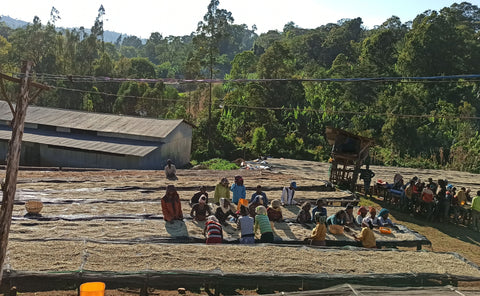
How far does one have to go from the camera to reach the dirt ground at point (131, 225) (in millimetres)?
8375

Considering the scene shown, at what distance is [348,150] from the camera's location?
59.2ft

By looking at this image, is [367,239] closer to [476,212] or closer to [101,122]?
[476,212]

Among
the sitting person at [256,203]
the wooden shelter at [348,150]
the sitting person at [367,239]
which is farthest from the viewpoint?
the wooden shelter at [348,150]

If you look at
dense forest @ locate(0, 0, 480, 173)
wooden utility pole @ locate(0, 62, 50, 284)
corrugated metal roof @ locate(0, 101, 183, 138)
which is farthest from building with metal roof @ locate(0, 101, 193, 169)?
wooden utility pole @ locate(0, 62, 50, 284)

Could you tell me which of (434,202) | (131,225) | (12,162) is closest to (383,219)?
(434,202)

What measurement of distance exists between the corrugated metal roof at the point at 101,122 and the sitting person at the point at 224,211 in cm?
1203

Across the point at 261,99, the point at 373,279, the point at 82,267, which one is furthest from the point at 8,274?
the point at 261,99

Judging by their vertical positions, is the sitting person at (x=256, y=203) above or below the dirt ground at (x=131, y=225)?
above

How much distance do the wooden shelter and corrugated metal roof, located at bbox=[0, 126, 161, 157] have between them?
8.94 m

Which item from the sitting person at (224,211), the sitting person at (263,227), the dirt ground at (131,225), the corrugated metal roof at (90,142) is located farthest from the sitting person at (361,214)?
the corrugated metal roof at (90,142)

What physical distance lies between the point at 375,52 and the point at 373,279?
3984 centimetres

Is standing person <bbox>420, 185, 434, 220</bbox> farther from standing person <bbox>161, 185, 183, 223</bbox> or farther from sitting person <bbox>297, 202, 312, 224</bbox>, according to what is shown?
standing person <bbox>161, 185, 183, 223</bbox>

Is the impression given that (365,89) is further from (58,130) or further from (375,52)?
(58,130)

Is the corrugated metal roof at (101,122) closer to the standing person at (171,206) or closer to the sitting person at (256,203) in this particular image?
the sitting person at (256,203)
